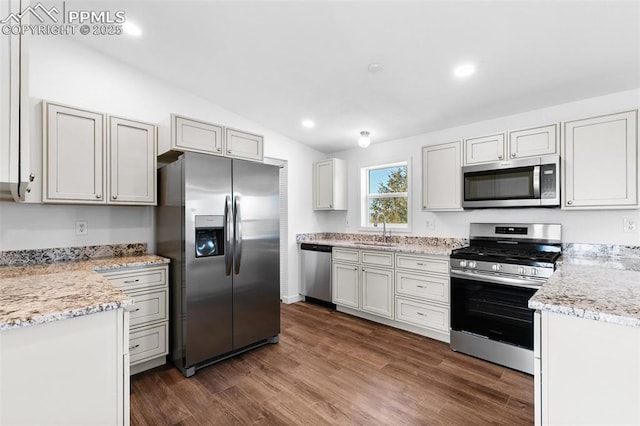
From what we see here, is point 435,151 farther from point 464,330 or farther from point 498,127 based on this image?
point 464,330

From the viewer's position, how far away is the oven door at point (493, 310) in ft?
8.04

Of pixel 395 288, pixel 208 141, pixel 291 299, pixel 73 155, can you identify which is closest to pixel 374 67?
pixel 208 141

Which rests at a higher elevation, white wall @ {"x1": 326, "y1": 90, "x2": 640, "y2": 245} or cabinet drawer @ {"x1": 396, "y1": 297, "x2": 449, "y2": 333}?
white wall @ {"x1": 326, "y1": 90, "x2": 640, "y2": 245}

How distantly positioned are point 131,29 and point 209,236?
1.83m

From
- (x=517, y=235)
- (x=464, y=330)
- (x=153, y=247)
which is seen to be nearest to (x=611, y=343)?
(x=464, y=330)

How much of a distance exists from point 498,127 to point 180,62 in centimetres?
339

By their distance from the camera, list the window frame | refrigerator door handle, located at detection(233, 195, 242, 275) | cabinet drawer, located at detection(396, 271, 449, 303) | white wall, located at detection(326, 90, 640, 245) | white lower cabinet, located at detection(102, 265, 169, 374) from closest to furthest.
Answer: white lower cabinet, located at detection(102, 265, 169, 374) → white wall, located at detection(326, 90, 640, 245) → refrigerator door handle, located at detection(233, 195, 242, 275) → cabinet drawer, located at detection(396, 271, 449, 303) → the window frame

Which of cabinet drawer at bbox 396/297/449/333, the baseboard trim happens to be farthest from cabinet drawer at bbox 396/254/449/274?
the baseboard trim

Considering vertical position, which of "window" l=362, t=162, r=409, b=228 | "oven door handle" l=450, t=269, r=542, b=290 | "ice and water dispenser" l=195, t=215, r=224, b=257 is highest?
"window" l=362, t=162, r=409, b=228

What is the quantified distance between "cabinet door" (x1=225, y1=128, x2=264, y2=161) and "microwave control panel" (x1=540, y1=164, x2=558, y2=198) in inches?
108

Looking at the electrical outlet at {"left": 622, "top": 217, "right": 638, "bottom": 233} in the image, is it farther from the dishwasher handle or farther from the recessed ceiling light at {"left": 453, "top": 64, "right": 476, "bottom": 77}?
the dishwasher handle

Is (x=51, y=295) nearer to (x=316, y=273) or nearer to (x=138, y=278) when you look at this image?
(x=138, y=278)

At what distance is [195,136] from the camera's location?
2.77 m

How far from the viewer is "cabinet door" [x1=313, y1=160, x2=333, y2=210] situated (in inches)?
181
